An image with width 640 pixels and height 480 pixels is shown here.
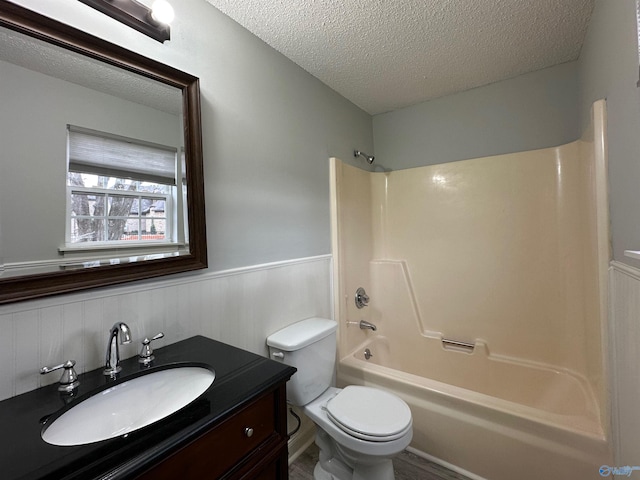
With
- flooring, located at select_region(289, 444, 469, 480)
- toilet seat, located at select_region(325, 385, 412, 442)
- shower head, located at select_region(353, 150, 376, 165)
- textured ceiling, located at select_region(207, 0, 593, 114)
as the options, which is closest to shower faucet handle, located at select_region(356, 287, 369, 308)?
toilet seat, located at select_region(325, 385, 412, 442)

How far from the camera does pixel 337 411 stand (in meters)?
1.37

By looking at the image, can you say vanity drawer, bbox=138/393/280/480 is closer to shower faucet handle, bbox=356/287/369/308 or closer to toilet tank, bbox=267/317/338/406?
toilet tank, bbox=267/317/338/406

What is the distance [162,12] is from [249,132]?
0.57m

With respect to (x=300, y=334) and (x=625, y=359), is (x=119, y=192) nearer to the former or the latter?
(x=300, y=334)

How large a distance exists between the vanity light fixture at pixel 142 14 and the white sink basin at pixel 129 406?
4.16ft

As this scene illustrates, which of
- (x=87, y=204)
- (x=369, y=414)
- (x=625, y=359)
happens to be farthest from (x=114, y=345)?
(x=625, y=359)

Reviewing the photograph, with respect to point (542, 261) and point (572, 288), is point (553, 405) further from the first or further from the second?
point (542, 261)

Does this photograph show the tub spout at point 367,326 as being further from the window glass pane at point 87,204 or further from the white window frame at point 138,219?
the window glass pane at point 87,204

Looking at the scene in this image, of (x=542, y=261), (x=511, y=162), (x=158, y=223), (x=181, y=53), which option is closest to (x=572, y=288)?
(x=542, y=261)

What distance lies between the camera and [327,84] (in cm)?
209

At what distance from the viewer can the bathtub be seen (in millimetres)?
1275

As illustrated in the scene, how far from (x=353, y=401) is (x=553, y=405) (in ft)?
4.47

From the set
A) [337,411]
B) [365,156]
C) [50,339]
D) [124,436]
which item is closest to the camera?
[124,436]

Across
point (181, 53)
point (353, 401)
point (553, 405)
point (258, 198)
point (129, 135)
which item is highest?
point (181, 53)
